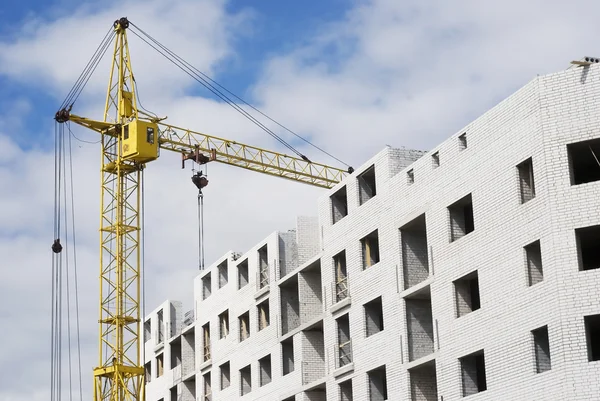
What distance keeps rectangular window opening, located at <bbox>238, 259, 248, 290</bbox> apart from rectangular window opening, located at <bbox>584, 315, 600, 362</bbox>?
31242mm

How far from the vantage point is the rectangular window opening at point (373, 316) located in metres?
63.7

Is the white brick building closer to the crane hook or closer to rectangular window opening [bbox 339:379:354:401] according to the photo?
rectangular window opening [bbox 339:379:354:401]

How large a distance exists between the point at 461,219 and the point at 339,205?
1257 centimetres

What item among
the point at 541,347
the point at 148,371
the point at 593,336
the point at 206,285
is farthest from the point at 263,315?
the point at 541,347

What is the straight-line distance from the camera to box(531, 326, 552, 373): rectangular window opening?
50.1m

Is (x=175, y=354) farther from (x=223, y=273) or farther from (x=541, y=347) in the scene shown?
(x=541, y=347)

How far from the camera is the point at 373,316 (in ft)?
210

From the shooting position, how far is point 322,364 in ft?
230

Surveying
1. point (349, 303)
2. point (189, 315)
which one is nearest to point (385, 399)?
point (349, 303)

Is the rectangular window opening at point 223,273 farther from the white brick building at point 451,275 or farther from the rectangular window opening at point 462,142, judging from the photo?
the rectangular window opening at point 462,142

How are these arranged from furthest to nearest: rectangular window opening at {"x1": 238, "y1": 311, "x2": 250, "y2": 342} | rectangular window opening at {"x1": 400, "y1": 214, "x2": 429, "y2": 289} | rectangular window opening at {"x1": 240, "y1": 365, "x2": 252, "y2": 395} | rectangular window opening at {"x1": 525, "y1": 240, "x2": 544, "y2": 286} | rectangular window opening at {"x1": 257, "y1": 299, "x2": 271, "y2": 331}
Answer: rectangular window opening at {"x1": 238, "y1": 311, "x2": 250, "y2": 342} < rectangular window opening at {"x1": 240, "y1": 365, "x2": 252, "y2": 395} < rectangular window opening at {"x1": 257, "y1": 299, "x2": 271, "y2": 331} < rectangular window opening at {"x1": 400, "y1": 214, "x2": 429, "y2": 289} < rectangular window opening at {"x1": 525, "y1": 240, "x2": 544, "y2": 286}

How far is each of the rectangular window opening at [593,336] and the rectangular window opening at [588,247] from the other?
1.98 m

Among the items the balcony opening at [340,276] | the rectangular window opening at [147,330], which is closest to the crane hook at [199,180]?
the rectangular window opening at [147,330]

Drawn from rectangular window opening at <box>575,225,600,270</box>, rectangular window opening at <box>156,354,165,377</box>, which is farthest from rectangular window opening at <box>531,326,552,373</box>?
rectangular window opening at <box>156,354,165,377</box>
